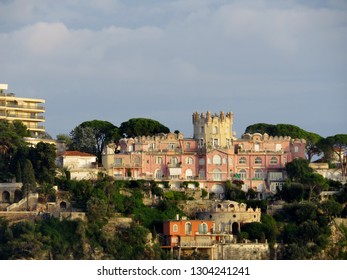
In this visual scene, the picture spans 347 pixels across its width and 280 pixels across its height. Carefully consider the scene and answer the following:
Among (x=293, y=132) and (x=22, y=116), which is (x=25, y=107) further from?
(x=293, y=132)

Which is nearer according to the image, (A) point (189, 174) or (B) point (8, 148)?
(B) point (8, 148)

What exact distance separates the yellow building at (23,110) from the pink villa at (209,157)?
20.4 ft

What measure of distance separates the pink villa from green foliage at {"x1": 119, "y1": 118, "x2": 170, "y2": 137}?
6.27 feet

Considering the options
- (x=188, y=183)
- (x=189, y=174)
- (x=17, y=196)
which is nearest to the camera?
(x=17, y=196)

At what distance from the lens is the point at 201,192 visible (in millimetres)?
92812

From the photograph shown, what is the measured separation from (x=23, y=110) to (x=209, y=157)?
1207cm

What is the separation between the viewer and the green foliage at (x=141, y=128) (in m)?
99.4

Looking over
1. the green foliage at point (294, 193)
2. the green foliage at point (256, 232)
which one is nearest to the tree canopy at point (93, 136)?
the green foliage at point (294, 193)

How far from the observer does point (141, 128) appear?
326ft

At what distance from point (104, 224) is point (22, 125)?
527 inches

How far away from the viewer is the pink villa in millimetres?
95188

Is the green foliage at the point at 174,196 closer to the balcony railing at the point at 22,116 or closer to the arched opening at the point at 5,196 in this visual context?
the arched opening at the point at 5,196

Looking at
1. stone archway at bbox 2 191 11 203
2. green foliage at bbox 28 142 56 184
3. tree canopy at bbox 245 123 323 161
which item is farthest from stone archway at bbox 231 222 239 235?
tree canopy at bbox 245 123 323 161

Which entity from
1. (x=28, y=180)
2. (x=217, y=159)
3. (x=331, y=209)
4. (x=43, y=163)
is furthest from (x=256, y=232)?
(x=28, y=180)
